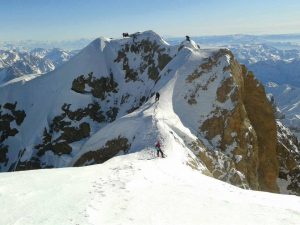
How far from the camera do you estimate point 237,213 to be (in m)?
20.5

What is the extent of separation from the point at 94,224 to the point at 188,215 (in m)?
4.97

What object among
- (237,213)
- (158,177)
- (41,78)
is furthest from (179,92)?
(41,78)

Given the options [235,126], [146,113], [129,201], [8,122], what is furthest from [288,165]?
[8,122]

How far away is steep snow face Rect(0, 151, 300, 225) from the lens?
19109mm

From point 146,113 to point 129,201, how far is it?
1303 inches

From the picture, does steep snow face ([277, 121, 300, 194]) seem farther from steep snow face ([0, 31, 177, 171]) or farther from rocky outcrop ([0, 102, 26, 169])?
rocky outcrop ([0, 102, 26, 169])

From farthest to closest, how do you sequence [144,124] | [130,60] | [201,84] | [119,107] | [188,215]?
[130,60]
[119,107]
[201,84]
[144,124]
[188,215]

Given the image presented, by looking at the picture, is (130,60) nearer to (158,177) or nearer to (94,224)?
(158,177)

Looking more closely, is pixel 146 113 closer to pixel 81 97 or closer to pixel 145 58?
pixel 145 58

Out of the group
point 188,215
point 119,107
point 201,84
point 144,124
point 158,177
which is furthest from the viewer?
point 119,107

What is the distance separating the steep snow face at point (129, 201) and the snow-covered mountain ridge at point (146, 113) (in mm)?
15376

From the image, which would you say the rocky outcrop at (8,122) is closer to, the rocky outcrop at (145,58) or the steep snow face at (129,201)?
the rocky outcrop at (145,58)

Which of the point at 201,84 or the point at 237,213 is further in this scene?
the point at 201,84

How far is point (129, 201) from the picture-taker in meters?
21.7
